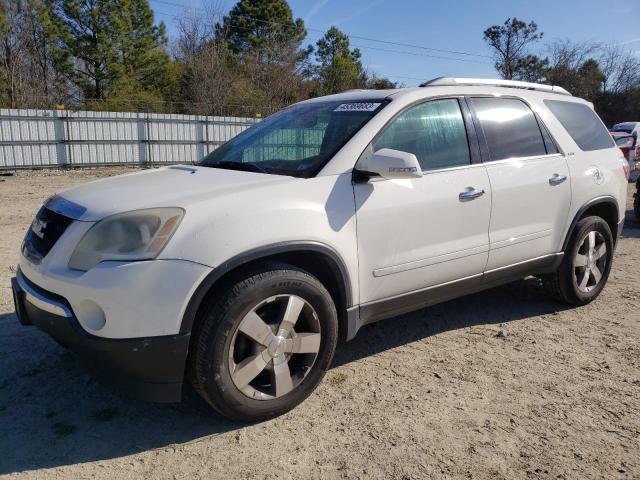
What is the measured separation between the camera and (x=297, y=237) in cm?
282

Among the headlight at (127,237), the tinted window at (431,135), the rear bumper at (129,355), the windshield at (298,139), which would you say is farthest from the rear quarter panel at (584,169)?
the rear bumper at (129,355)

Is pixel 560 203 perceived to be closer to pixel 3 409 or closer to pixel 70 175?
pixel 3 409

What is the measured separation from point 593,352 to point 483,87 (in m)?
2.04

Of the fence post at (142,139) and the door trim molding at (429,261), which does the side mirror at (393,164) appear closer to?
the door trim molding at (429,261)

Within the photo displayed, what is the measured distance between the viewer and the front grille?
2.79 metres

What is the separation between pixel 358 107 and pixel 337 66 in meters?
41.4

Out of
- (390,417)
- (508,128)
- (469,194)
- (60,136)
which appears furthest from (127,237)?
(60,136)

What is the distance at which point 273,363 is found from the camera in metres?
2.85

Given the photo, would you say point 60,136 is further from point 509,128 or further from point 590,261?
point 590,261

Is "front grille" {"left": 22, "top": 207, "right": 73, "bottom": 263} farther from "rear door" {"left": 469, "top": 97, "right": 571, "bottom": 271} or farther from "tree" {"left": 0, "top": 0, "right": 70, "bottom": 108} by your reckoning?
"tree" {"left": 0, "top": 0, "right": 70, "bottom": 108}

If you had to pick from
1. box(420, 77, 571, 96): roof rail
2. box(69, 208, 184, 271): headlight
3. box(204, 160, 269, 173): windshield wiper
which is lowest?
box(69, 208, 184, 271): headlight

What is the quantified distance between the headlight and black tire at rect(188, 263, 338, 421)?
1.32 feet

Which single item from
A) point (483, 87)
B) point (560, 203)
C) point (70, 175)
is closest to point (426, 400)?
point (560, 203)

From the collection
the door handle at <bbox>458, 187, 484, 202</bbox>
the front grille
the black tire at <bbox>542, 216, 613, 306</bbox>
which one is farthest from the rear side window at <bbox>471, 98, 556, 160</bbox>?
the front grille
